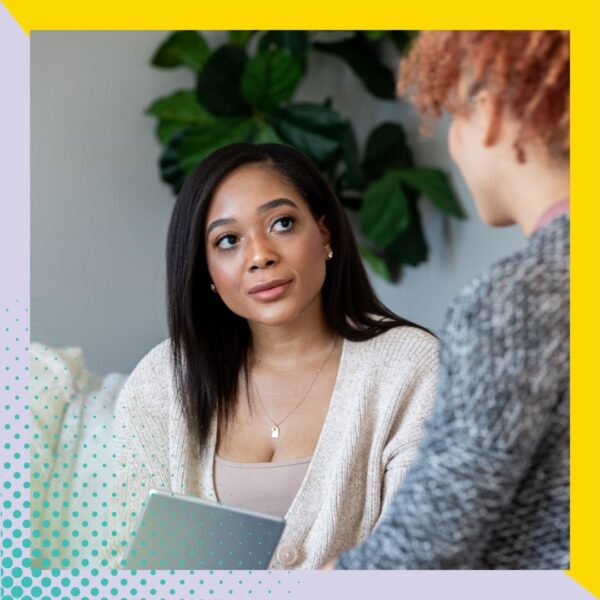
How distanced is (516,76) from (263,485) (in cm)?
65

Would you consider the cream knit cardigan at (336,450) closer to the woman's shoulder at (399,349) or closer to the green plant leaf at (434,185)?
the woman's shoulder at (399,349)

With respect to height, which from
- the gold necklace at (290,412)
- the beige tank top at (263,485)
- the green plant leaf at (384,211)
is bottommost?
the beige tank top at (263,485)

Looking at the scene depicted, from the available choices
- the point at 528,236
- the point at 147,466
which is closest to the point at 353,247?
the point at 147,466

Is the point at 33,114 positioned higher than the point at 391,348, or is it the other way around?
the point at 33,114

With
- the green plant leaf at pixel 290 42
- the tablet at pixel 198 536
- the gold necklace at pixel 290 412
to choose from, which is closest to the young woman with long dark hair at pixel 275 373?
the gold necklace at pixel 290 412

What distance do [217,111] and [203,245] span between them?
Result: 1136 millimetres

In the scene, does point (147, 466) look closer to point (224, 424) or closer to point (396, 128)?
point (224, 424)

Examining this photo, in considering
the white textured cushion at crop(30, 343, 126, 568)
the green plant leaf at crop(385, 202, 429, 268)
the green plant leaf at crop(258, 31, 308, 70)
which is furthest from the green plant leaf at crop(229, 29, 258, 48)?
the white textured cushion at crop(30, 343, 126, 568)

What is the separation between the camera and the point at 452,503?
0.81 meters

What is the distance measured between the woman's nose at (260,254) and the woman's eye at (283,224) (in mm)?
29

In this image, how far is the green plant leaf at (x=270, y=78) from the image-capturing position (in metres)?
2.30

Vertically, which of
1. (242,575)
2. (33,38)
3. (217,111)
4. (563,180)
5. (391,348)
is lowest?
(242,575)

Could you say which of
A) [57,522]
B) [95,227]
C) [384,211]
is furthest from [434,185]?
[57,522]

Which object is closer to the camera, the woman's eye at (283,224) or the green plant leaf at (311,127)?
the woman's eye at (283,224)
